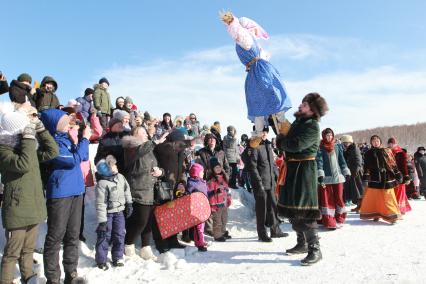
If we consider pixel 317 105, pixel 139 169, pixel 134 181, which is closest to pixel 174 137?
pixel 139 169

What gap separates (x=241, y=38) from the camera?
20.1ft

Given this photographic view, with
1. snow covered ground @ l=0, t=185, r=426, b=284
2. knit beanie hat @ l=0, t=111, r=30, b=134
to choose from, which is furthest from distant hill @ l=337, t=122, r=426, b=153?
knit beanie hat @ l=0, t=111, r=30, b=134

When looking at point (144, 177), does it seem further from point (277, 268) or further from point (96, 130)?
point (96, 130)

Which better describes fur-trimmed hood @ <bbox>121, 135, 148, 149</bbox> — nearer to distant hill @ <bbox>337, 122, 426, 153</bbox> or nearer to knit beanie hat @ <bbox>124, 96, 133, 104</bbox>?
knit beanie hat @ <bbox>124, 96, 133, 104</bbox>

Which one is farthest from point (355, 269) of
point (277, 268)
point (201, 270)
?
point (201, 270)

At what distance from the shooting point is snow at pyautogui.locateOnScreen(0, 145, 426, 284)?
401 centimetres

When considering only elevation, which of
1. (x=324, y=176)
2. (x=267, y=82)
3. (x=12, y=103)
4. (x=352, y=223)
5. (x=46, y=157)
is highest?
(x=267, y=82)

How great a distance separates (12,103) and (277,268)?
348cm

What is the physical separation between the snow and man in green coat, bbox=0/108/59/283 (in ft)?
2.52

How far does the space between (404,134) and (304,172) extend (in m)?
68.7

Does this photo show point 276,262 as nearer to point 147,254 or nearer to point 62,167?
point 147,254

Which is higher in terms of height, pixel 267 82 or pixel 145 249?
pixel 267 82

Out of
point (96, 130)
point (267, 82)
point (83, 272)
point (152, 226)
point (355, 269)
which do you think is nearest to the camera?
point (355, 269)

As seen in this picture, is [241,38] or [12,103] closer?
[12,103]
